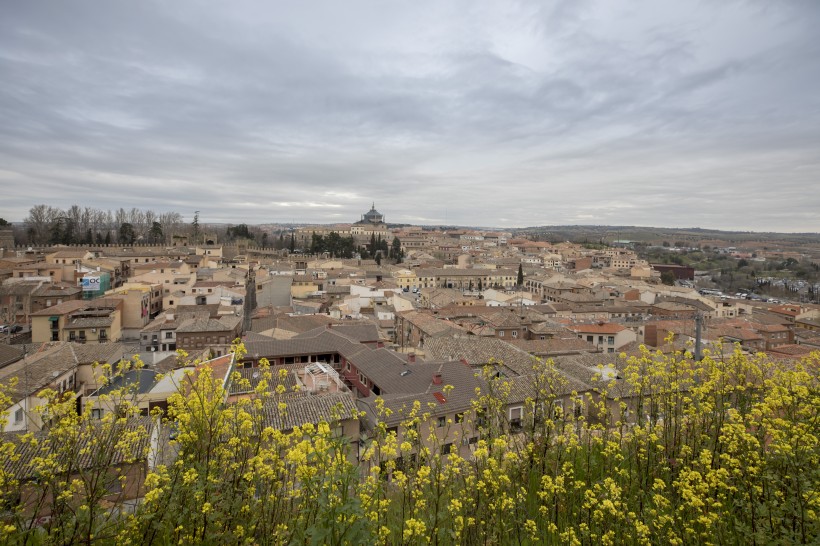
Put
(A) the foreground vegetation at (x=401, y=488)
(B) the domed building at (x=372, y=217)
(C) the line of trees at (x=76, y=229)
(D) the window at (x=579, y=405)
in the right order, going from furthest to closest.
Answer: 1. (B) the domed building at (x=372, y=217)
2. (C) the line of trees at (x=76, y=229)
3. (D) the window at (x=579, y=405)
4. (A) the foreground vegetation at (x=401, y=488)

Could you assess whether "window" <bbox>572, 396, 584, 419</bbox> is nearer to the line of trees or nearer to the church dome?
the line of trees

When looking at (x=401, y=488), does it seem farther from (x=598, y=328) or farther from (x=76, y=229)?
(x=76, y=229)

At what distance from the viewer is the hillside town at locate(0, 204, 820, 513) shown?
9.47m

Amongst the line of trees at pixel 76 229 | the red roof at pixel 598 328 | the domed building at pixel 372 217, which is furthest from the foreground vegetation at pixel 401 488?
the domed building at pixel 372 217

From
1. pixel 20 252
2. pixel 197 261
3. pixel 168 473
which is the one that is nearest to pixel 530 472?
pixel 168 473

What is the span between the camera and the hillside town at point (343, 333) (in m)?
9.47

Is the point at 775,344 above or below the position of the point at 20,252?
below

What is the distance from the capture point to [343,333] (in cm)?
2023

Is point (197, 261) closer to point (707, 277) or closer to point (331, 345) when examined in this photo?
point (331, 345)

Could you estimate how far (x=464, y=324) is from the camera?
27.6 meters

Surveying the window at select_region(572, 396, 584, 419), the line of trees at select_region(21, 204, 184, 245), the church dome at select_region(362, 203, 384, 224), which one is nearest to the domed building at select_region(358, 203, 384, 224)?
the church dome at select_region(362, 203, 384, 224)

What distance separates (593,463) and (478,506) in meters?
1.29

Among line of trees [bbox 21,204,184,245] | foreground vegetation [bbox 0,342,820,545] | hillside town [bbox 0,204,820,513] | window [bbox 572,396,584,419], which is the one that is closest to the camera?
foreground vegetation [bbox 0,342,820,545]

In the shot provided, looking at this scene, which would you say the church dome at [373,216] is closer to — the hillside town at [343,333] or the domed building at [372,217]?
the domed building at [372,217]
